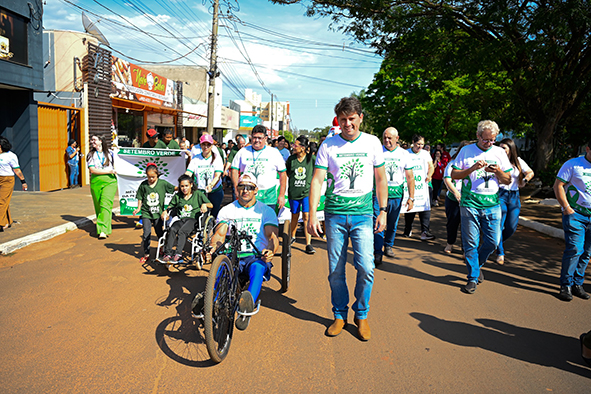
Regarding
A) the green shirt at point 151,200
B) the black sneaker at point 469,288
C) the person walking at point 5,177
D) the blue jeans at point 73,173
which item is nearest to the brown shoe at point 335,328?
the black sneaker at point 469,288

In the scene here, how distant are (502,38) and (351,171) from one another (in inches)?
463

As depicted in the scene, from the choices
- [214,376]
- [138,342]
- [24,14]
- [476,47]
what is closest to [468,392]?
[214,376]

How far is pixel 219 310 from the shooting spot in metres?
3.47

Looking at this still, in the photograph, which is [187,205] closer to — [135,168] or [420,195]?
[135,168]

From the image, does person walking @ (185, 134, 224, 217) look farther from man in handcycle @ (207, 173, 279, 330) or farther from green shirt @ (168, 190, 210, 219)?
man in handcycle @ (207, 173, 279, 330)

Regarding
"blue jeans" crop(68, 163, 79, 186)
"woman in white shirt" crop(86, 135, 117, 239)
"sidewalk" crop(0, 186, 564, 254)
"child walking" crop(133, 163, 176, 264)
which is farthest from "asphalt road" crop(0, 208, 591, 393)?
"blue jeans" crop(68, 163, 79, 186)

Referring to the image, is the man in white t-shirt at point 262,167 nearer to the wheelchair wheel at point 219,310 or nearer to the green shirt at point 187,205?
the green shirt at point 187,205

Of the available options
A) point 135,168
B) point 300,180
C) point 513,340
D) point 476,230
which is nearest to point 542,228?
point 476,230

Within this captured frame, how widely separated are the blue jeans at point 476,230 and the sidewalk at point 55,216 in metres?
4.47

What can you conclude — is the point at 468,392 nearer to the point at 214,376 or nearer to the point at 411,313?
the point at 411,313

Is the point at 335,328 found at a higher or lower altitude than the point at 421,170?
lower

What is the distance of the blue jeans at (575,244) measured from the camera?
17.0 feet

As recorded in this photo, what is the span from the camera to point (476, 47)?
1312 cm

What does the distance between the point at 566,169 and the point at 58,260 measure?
7.04m
